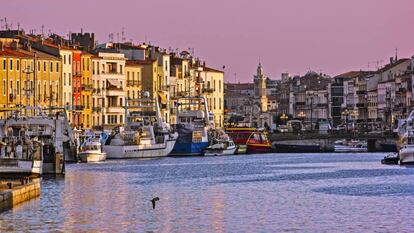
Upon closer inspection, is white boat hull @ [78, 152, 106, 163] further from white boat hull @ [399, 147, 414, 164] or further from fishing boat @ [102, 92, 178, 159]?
white boat hull @ [399, 147, 414, 164]

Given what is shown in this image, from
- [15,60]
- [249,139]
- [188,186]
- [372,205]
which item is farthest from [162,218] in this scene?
[249,139]

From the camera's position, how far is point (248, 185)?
82812mm

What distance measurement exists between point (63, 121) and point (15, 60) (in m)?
38.4

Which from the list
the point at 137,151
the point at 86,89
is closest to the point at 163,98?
the point at 86,89

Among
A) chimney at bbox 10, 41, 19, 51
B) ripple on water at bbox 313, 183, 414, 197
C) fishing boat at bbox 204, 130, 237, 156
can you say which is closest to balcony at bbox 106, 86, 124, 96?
fishing boat at bbox 204, 130, 237, 156

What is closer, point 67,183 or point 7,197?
point 7,197

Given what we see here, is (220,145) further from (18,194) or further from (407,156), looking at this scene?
(18,194)

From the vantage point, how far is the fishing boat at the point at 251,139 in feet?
529

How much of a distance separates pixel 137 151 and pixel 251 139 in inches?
1174

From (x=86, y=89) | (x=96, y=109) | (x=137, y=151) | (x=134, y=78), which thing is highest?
(x=134, y=78)

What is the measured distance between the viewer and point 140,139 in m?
Answer: 135

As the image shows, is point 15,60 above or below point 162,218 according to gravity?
above

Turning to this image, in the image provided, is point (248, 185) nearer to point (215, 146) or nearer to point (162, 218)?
point (162, 218)

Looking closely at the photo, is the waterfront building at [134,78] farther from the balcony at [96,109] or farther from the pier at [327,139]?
the pier at [327,139]
